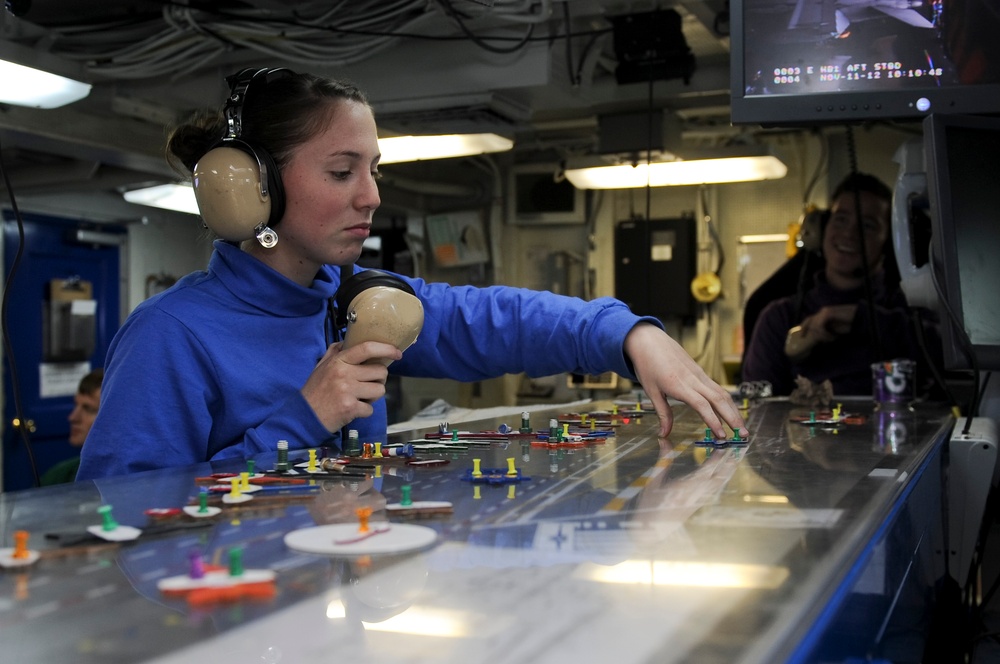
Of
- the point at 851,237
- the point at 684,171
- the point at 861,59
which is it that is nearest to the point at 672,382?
the point at 861,59

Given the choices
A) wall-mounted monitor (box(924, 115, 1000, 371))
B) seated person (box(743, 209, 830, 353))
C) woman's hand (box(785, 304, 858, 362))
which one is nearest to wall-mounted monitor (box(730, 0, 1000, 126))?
wall-mounted monitor (box(924, 115, 1000, 371))

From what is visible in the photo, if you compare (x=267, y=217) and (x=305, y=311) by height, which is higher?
(x=267, y=217)

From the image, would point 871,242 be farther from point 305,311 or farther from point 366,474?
point 366,474

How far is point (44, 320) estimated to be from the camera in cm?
533

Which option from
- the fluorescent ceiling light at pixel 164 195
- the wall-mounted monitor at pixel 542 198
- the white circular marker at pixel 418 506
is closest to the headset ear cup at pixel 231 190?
the white circular marker at pixel 418 506

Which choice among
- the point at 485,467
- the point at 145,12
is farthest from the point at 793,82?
the point at 145,12

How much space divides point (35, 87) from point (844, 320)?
243cm

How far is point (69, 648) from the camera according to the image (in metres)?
0.41

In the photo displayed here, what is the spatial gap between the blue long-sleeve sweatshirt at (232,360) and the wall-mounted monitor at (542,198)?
4.56 metres

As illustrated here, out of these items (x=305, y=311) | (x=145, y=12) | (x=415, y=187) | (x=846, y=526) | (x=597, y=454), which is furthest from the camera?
(x=415, y=187)

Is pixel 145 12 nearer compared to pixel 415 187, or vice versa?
pixel 145 12

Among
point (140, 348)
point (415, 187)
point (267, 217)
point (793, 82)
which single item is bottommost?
point (140, 348)

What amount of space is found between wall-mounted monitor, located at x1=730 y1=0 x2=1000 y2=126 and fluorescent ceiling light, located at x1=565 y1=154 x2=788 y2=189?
1.95m

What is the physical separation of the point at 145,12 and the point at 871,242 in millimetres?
2602
